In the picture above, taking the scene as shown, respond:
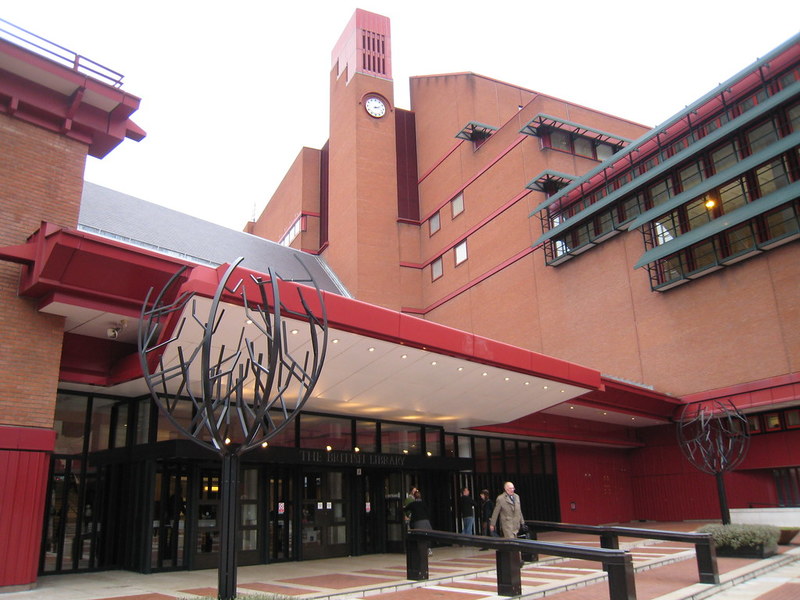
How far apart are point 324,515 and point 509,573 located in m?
7.60

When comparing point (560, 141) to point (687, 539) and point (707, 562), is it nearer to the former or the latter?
point (687, 539)

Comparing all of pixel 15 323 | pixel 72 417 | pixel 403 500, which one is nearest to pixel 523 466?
pixel 403 500

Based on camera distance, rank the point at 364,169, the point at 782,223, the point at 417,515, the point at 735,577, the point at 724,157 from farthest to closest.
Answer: the point at 364,169
the point at 724,157
the point at 782,223
the point at 417,515
the point at 735,577

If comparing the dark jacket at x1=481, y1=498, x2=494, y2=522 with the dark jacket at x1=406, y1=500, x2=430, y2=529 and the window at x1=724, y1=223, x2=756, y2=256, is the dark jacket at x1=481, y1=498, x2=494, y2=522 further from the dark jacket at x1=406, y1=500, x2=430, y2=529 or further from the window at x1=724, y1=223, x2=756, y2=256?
the window at x1=724, y1=223, x2=756, y2=256

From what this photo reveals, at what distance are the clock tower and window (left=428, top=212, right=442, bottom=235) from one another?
6.20ft

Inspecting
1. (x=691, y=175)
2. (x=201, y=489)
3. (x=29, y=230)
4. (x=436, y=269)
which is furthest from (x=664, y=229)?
(x=29, y=230)

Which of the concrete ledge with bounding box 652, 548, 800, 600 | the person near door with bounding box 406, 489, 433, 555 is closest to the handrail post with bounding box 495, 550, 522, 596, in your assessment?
the concrete ledge with bounding box 652, 548, 800, 600

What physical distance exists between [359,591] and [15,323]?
761 centimetres

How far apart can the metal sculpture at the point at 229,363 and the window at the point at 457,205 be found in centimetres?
2280

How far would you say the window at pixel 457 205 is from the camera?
3625 centimetres

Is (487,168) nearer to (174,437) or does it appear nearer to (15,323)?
(174,437)

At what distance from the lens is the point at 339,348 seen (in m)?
12.7

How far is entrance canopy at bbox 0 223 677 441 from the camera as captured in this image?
36.2 ft

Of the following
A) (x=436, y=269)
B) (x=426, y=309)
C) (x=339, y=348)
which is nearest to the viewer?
(x=339, y=348)
